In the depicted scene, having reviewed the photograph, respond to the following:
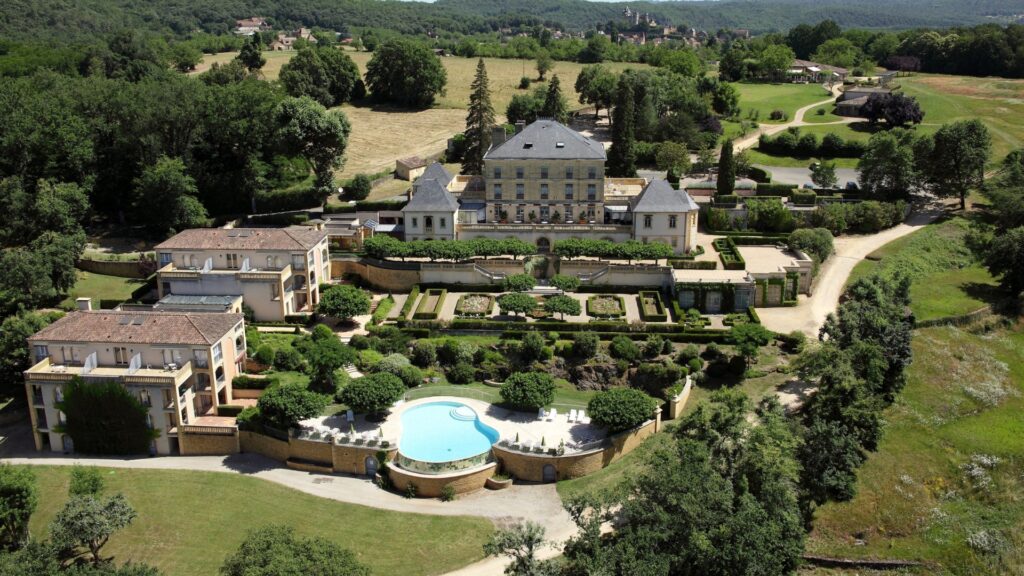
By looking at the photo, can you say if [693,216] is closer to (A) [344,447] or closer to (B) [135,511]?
(A) [344,447]

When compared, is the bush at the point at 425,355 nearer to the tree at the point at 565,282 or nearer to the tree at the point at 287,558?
the tree at the point at 565,282

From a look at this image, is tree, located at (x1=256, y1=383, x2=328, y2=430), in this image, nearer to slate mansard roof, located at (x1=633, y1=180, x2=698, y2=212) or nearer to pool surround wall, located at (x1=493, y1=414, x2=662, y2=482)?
pool surround wall, located at (x1=493, y1=414, x2=662, y2=482)

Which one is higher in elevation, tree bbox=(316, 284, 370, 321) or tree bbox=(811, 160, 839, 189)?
tree bbox=(811, 160, 839, 189)

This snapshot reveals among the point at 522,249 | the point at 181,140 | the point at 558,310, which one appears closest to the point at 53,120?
the point at 181,140

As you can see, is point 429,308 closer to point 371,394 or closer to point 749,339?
point 371,394

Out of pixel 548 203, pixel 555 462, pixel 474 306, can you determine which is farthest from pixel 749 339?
pixel 548 203

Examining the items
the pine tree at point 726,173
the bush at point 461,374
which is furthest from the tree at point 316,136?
the pine tree at point 726,173

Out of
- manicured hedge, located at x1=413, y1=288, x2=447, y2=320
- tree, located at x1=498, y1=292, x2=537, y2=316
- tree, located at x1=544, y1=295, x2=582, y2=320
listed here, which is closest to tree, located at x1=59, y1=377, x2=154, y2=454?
manicured hedge, located at x1=413, y1=288, x2=447, y2=320
